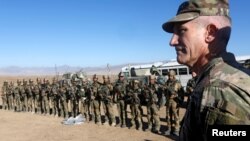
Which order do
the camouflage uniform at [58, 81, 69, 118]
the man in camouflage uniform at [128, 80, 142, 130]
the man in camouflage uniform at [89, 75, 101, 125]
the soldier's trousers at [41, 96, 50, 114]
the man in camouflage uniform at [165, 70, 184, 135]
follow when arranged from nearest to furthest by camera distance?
the man in camouflage uniform at [165, 70, 184, 135], the man in camouflage uniform at [128, 80, 142, 130], the man in camouflage uniform at [89, 75, 101, 125], the camouflage uniform at [58, 81, 69, 118], the soldier's trousers at [41, 96, 50, 114]

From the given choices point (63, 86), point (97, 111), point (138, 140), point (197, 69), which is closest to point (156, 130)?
point (138, 140)

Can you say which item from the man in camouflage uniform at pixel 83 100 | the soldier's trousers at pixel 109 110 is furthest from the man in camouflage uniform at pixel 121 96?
the man in camouflage uniform at pixel 83 100

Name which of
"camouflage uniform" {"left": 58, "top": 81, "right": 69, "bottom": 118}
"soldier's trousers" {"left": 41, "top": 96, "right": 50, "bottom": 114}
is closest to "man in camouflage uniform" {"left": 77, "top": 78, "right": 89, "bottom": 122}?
"camouflage uniform" {"left": 58, "top": 81, "right": 69, "bottom": 118}

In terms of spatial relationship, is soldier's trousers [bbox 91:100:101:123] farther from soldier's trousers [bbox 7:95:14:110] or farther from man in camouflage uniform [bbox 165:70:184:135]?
soldier's trousers [bbox 7:95:14:110]

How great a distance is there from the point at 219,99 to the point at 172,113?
10.2 m

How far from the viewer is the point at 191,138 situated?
4.45 feet

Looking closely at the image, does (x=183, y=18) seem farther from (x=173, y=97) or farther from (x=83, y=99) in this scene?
(x=83, y=99)

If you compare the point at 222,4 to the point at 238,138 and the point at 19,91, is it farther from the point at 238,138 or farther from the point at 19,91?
the point at 19,91

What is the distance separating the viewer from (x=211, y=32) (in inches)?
58.1

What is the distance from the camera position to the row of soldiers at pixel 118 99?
11211 mm

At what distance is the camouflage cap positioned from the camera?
1.45m

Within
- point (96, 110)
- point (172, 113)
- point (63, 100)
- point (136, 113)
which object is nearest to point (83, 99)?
point (96, 110)

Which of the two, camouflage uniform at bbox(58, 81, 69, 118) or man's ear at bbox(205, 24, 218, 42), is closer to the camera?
man's ear at bbox(205, 24, 218, 42)

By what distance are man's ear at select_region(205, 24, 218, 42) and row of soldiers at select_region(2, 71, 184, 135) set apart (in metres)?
9.35
